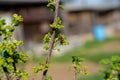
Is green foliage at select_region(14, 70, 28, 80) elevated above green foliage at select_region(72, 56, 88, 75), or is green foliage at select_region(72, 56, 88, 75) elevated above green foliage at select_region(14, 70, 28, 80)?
green foliage at select_region(72, 56, 88, 75)

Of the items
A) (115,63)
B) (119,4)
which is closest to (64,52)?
(115,63)

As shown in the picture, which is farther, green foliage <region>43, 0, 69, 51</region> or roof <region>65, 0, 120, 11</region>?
roof <region>65, 0, 120, 11</region>

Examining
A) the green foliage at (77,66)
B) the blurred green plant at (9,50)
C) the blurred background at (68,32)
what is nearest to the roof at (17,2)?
the blurred background at (68,32)

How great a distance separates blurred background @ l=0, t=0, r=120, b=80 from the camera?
15.9 metres

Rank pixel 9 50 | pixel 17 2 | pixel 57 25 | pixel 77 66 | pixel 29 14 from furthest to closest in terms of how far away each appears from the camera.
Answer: pixel 29 14 → pixel 17 2 → pixel 77 66 → pixel 57 25 → pixel 9 50

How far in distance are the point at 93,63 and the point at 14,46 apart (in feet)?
44.2

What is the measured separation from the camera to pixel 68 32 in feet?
90.8

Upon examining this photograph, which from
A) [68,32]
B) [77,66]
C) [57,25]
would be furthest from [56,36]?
[68,32]

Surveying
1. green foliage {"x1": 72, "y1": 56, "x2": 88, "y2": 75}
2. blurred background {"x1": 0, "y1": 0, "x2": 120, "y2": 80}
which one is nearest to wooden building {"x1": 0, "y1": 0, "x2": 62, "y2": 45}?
blurred background {"x1": 0, "y1": 0, "x2": 120, "y2": 80}

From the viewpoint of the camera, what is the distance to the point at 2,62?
335 centimetres

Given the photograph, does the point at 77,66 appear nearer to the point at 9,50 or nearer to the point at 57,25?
the point at 57,25

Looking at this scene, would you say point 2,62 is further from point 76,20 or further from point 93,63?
point 76,20

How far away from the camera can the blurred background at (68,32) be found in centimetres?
1587

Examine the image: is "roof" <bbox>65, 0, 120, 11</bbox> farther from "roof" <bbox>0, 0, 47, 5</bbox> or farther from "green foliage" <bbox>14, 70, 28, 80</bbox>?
"green foliage" <bbox>14, 70, 28, 80</bbox>
